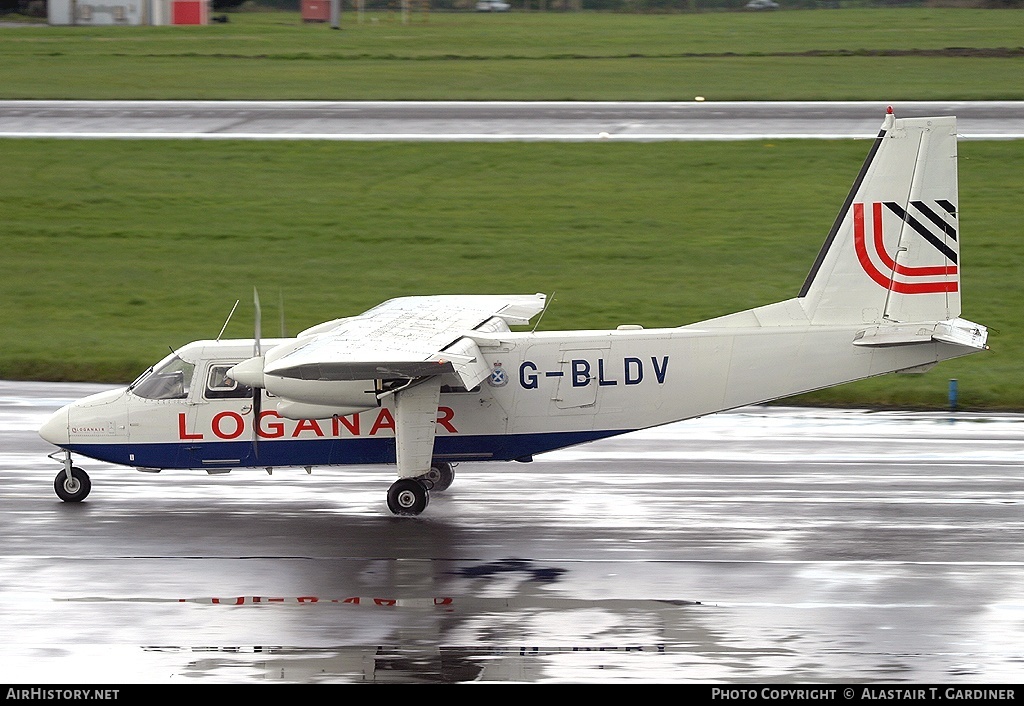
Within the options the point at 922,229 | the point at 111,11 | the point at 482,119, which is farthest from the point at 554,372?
the point at 111,11

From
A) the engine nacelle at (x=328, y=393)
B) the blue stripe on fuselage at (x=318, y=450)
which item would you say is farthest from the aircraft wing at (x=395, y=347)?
the blue stripe on fuselage at (x=318, y=450)

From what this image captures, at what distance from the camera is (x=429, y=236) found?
130 ft

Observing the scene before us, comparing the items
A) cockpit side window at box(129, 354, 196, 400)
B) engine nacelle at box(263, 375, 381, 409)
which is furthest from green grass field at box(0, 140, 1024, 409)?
engine nacelle at box(263, 375, 381, 409)

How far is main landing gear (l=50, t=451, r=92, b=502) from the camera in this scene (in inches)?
806

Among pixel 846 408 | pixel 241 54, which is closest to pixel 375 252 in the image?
pixel 846 408

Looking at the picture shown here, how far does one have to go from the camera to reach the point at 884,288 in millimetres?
19484

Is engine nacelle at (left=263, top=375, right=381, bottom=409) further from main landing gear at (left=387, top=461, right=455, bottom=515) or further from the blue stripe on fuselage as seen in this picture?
main landing gear at (left=387, top=461, right=455, bottom=515)

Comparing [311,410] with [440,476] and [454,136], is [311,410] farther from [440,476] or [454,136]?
[454,136]

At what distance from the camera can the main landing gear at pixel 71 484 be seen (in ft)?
67.2

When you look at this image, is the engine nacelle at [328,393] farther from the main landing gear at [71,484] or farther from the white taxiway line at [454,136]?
the white taxiway line at [454,136]

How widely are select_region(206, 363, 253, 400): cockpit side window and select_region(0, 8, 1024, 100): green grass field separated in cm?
3875

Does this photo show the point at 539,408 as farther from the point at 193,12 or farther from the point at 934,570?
the point at 193,12

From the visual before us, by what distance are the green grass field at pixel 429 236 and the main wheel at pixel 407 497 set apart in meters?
11.0

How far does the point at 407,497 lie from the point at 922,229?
857 cm
